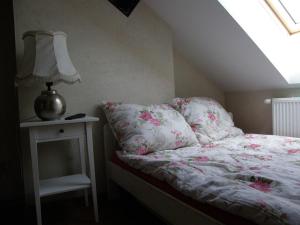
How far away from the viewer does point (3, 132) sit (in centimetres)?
221

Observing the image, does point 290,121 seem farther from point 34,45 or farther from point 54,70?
point 34,45

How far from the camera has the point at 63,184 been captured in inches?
67.7

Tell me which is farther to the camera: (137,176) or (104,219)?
(104,219)

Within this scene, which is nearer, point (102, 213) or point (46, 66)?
point (46, 66)

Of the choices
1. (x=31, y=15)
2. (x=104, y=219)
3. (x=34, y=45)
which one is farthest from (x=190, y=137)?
(x=31, y=15)

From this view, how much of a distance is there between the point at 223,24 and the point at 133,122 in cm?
101

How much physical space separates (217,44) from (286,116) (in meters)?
0.82

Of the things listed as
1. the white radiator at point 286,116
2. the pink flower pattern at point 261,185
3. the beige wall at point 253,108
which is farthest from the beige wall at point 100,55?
the pink flower pattern at point 261,185

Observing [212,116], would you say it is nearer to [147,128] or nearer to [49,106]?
[147,128]

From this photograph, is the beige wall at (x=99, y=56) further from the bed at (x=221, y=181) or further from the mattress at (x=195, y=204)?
the mattress at (x=195, y=204)

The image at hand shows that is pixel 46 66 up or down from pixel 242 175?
up

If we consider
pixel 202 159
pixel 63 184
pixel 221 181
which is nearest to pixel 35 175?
pixel 63 184

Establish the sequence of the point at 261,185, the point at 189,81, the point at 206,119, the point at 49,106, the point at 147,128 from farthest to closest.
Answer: the point at 189,81 < the point at 206,119 < the point at 147,128 < the point at 49,106 < the point at 261,185

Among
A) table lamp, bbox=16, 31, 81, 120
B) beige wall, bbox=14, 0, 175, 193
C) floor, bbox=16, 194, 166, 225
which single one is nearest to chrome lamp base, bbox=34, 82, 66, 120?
table lamp, bbox=16, 31, 81, 120
